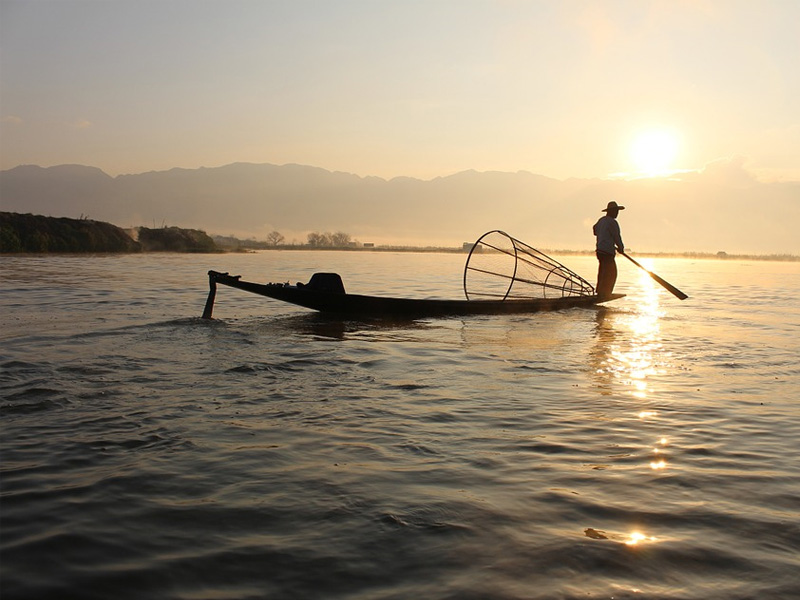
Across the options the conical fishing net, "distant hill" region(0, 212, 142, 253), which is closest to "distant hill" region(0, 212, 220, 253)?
"distant hill" region(0, 212, 142, 253)

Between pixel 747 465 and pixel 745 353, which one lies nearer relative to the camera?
pixel 747 465

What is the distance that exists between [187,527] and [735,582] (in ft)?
9.20

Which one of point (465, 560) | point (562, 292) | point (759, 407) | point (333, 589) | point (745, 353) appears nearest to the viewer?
point (333, 589)

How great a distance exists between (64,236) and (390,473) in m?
49.6

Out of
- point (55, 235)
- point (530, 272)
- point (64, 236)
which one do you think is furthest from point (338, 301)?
point (64, 236)

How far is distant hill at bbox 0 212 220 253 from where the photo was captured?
43.1 metres

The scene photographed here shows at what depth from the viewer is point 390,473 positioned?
445 centimetres

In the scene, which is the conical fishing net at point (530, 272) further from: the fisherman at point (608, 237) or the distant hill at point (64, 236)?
the distant hill at point (64, 236)

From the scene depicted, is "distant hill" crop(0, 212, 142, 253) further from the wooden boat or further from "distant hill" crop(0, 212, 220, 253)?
the wooden boat

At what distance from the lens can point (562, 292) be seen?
1894 centimetres

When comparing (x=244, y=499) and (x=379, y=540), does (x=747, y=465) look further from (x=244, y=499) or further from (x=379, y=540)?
(x=244, y=499)

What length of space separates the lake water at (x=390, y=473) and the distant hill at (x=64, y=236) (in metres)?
A: 39.1

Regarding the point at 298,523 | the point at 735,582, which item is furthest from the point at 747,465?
the point at 298,523

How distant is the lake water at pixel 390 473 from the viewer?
309cm
